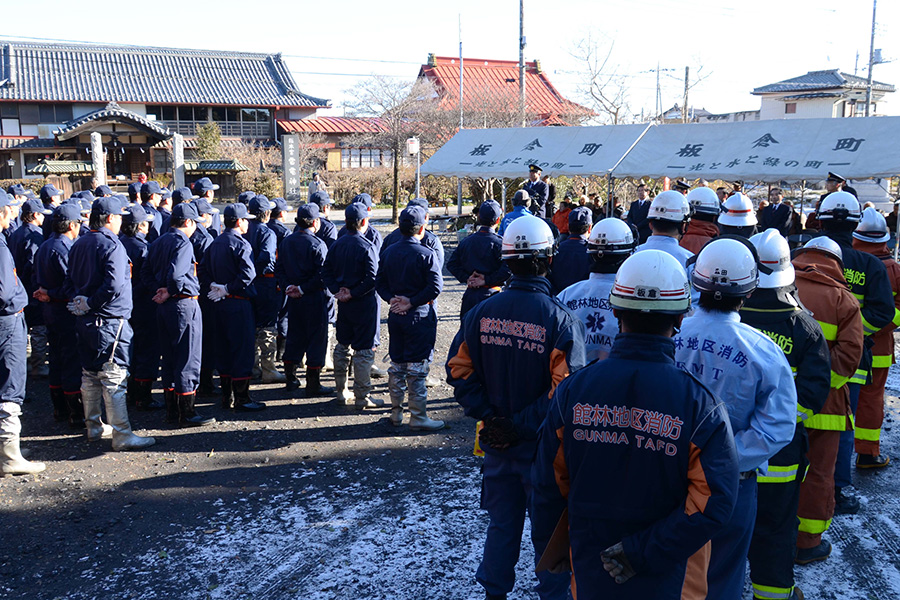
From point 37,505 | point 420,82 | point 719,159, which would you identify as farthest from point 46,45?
point 37,505

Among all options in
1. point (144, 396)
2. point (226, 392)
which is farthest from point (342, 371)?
point (144, 396)

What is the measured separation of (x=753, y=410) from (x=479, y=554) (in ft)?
7.36

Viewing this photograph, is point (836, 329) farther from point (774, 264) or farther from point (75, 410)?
point (75, 410)

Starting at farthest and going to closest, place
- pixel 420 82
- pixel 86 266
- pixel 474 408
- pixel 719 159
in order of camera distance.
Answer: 1. pixel 420 82
2. pixel 719 159
3. pixel 86 266
4. pixel 474 408

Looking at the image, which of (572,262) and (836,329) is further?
(572,262)

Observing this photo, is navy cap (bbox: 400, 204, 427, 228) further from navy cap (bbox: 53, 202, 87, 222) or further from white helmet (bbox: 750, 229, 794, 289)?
white helmet (bbox: 750, 229, 794, 289)

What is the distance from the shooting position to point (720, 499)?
232 cm

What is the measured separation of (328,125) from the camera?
38500mm

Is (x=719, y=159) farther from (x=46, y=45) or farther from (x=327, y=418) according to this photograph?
(x=46, y=45)

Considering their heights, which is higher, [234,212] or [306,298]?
[234,212]

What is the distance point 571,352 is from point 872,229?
3926mm

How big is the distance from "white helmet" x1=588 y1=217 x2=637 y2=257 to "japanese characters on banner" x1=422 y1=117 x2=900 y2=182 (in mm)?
9030

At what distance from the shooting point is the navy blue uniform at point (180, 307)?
6793mm

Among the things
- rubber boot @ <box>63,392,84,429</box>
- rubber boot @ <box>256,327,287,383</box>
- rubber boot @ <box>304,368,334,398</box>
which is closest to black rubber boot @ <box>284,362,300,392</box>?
rubber boot @ <box>304,368,334,398</box>
